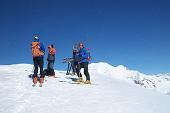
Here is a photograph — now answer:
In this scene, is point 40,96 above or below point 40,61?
below

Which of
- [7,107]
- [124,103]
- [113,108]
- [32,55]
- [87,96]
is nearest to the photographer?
[7,107]

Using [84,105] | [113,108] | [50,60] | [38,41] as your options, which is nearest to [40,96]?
[84,105]

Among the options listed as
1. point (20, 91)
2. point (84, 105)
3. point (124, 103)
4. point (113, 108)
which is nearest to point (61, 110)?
point (84, 105)

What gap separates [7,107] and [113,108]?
4026mm

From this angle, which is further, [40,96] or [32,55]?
[32,55]

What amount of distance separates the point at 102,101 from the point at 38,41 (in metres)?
6.42

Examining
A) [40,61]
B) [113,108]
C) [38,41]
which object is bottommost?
[113,108]

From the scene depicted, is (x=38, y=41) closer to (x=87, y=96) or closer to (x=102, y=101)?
(x=87, y=96)

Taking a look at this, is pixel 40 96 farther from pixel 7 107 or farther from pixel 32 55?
pixel 32 55

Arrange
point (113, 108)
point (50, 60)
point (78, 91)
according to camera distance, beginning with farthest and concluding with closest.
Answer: point (50, 60) → point (78, 91) → point (113, 108)

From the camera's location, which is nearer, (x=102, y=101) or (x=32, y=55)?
(x=102, y=101)

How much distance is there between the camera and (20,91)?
14352mm

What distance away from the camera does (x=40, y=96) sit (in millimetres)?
13336

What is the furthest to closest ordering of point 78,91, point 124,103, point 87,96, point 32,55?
point 32,55
point 78,91
point 87,96
point 124,103
